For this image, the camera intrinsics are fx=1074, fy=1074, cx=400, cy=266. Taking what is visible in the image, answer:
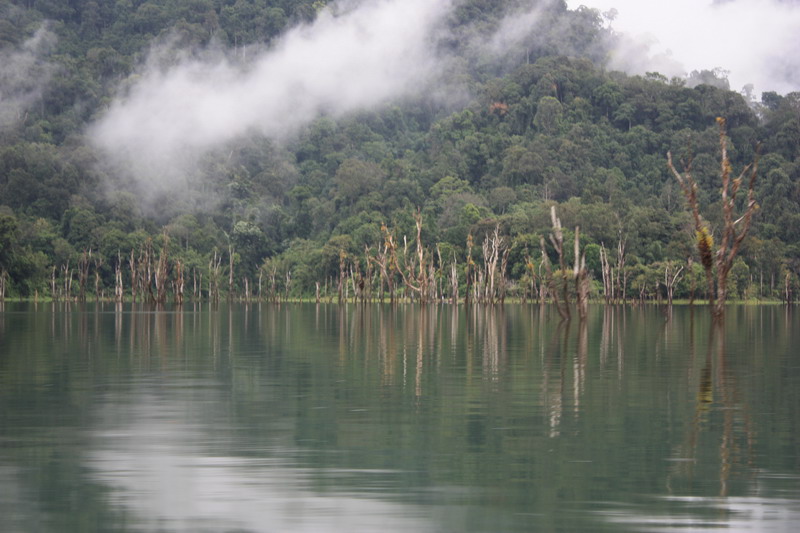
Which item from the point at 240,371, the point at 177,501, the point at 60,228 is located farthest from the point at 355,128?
the point at 177,501

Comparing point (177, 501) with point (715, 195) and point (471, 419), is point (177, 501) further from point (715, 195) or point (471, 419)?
point (715, 195)

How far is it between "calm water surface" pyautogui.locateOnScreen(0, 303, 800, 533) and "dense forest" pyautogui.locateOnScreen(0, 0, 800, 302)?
6107cm

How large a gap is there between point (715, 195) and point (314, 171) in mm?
62498

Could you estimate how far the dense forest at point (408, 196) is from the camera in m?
104

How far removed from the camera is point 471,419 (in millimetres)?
13609

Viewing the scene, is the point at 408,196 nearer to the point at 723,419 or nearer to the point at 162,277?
the point at 162,277

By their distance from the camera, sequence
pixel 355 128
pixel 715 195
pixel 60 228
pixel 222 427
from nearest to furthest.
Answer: pixel 222 427, pixel 60 228, pixel 715 195, pixel 355 128

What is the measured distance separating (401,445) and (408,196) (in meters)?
128

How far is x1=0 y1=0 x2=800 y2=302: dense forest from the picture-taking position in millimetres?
104000

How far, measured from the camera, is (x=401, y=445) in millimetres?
11656

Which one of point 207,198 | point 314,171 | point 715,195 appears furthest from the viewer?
point 314,171

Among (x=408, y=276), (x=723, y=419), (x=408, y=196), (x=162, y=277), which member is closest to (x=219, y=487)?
(x=723, y=419)

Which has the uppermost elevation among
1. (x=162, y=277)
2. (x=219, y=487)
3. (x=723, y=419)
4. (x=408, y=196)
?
(x=408, y=196)

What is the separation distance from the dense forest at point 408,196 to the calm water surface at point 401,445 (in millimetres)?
61069
